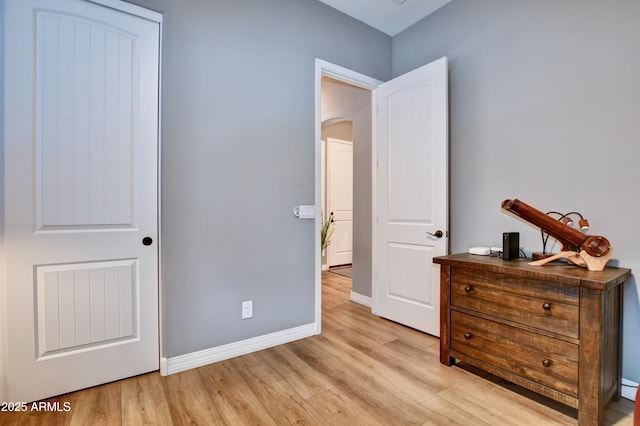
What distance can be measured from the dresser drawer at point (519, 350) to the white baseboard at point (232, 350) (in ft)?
3.81

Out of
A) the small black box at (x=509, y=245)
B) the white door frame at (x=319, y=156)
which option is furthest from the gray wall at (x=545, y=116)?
the white door frame at (x=319, y=156)

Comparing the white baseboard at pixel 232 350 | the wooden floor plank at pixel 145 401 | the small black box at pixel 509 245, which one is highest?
the small black box at pixel 509 245

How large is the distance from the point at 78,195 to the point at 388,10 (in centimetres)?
280

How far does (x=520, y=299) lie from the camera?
5.73 ft

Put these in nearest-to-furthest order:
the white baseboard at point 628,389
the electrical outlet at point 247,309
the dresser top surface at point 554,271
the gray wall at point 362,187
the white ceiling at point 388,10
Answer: the dresser top surface at point 554,271 < the white baseboard at point 628,389 < the electrical outlet at point 247,309 < the white ceiling at point 388,10 < the gray wall at point 362,187

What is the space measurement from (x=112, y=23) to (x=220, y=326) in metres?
2.03

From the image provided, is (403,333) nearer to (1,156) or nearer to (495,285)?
(495,285)

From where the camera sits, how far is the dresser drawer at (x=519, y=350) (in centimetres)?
157

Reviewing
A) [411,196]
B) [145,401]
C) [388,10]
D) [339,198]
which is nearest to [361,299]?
[411,196]

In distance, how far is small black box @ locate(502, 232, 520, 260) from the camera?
6.58ft

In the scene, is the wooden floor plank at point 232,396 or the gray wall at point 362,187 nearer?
the wooden floor plank at point 232,396

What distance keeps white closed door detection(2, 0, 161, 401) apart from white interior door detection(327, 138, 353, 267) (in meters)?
3.71

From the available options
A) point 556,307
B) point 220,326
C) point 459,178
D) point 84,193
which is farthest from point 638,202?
point 84,193

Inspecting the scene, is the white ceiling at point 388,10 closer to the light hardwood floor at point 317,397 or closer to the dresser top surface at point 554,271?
the dresser top surface at point 554,271
